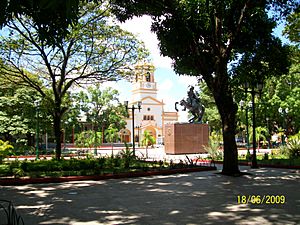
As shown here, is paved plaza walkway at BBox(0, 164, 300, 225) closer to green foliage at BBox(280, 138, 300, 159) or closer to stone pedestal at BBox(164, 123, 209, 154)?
green foliage at BBox(280, 138, 300, 159)

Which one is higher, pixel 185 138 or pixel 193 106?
pixel 193 106

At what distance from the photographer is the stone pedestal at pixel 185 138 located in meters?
26.5

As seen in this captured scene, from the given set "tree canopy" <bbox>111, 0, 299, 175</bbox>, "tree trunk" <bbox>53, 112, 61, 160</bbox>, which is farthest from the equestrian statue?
"tree trunk" <bbox>53, 112, 61, 160</bbox>

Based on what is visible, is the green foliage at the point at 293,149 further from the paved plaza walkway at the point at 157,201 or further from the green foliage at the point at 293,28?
the paved plaza walkway at the point at 157,201

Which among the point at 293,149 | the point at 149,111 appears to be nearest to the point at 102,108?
the point at 149,111

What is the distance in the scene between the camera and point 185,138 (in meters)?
26.8

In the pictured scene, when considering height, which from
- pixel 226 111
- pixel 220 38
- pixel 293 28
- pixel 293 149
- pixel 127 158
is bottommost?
pixel 127 158

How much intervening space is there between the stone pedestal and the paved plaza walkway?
14.6 meters

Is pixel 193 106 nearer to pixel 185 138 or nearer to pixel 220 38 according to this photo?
pixel 185 138

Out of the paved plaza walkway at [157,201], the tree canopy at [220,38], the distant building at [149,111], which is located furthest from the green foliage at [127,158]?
the distant building at [149,111]
